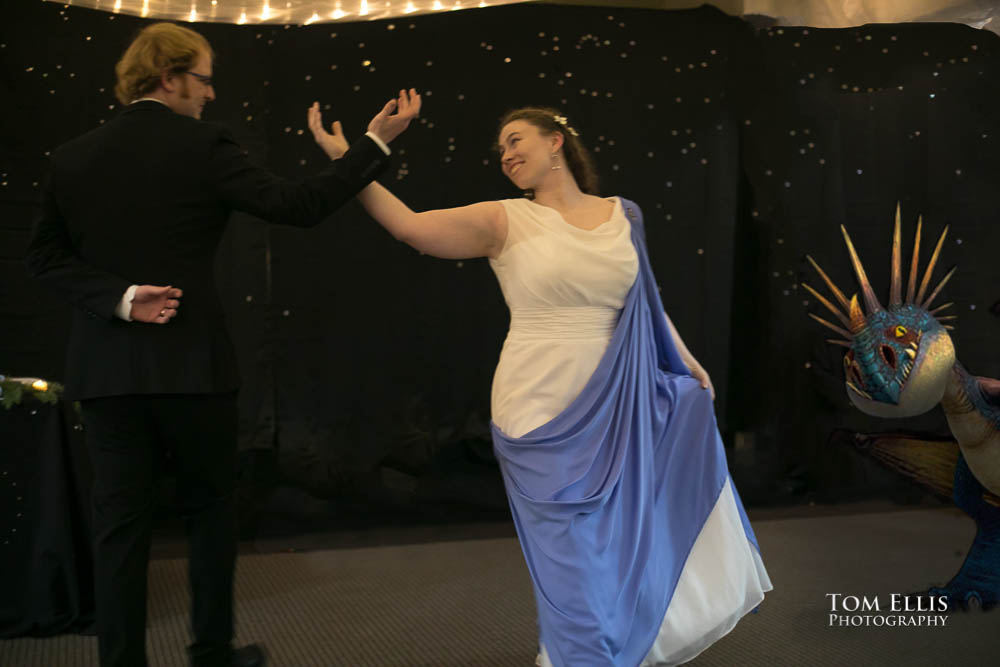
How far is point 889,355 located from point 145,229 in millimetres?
2278

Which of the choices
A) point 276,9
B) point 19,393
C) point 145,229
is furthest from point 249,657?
point 276,9

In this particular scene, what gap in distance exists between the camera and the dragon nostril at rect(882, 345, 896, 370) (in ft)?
9.18

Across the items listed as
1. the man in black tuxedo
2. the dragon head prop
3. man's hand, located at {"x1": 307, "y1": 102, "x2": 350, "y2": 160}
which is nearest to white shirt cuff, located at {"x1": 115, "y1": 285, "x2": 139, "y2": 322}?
the man in black tuxedo

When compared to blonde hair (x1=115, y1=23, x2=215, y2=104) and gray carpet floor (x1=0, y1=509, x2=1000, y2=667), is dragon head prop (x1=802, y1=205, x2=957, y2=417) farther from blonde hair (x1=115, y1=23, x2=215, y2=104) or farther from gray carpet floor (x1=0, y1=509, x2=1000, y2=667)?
blonde hair (x1=115, y1=23, x2=215, y2=104)

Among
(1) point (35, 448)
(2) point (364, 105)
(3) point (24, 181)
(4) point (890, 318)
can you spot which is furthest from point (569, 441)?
(3) point (24, 181)

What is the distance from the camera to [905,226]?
4148mm

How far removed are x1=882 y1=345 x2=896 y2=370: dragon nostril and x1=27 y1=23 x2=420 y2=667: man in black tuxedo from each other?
6.22ft

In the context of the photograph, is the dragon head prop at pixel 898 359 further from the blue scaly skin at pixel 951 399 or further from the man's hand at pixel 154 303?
the man's hand at pixel 154 303

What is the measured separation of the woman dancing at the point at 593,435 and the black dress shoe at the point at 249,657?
80 centimetres

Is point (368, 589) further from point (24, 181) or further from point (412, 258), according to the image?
point (24, 181)

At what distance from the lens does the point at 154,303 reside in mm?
1668

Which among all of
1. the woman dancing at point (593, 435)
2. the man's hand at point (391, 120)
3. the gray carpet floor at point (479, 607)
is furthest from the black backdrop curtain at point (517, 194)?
the man's hand at point (391, 120)

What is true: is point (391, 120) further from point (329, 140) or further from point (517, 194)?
point (517, 194)

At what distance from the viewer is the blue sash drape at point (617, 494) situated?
1980 millimetres
